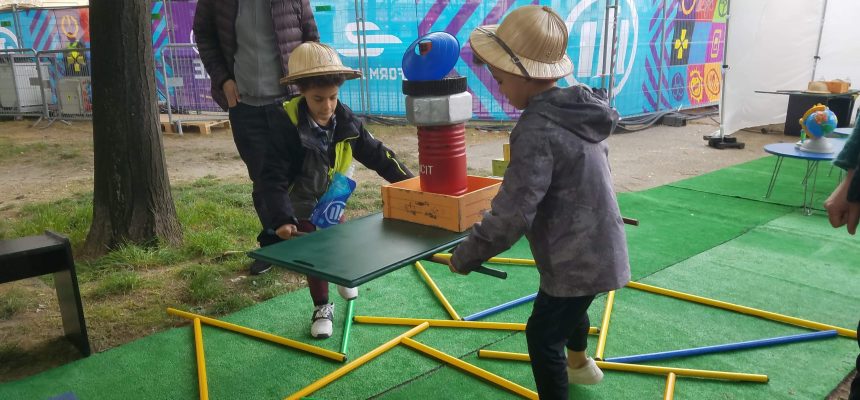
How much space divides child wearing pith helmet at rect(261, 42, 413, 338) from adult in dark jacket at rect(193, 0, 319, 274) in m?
0.52

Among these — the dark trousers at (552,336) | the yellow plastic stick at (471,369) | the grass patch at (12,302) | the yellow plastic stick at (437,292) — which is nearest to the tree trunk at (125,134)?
the grass patch at (12,302)

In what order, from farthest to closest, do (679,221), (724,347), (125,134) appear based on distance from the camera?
(679,221) < (125,134) < (724,347)

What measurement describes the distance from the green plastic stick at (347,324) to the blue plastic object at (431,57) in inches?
60.0

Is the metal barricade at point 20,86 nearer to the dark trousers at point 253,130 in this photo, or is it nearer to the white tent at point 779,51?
the dark trousers at point 253,130

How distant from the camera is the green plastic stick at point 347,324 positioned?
3.22 metres

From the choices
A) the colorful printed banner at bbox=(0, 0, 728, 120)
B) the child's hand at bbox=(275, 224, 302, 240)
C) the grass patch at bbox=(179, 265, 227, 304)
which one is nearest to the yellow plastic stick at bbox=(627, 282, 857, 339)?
the child's hand at bbox=(275, 224, 302, 240)

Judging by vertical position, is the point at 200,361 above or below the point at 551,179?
below

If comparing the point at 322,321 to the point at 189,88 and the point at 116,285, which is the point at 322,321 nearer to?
the point at 116,285

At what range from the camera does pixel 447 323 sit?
135 inches

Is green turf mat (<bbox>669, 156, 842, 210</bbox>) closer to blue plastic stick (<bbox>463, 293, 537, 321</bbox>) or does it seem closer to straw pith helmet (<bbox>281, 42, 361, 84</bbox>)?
blue plastic stick (<bbox>463, 293, 537, 321</bbox>)

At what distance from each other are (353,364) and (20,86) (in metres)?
13.3

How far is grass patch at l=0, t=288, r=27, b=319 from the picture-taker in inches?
148

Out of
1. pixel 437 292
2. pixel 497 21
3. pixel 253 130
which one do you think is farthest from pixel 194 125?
pixel 437 292

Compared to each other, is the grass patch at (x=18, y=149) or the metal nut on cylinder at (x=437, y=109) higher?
the metal nut on cylinder at (x=437, y=109)
